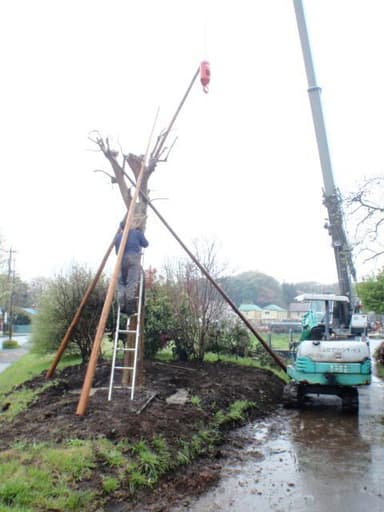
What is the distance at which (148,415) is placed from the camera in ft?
20.9

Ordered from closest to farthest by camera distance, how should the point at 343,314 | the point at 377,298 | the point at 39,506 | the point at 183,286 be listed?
1. the point at 39,506
2. the point at 343,314
3. the point at 183,286
4. the point at 377,298

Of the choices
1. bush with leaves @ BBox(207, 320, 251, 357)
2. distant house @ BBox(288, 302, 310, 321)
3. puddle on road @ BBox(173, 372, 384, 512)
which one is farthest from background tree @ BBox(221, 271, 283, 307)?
puddle on road @ BBox(173, 372, 384, 512)

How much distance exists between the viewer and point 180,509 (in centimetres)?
450

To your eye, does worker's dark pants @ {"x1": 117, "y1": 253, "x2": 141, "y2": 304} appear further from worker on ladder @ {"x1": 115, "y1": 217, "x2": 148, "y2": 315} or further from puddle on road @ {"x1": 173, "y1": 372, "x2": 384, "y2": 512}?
puddle on road @ {"x1": 173, "y1": 372, "x2": 384, "y2": 512}

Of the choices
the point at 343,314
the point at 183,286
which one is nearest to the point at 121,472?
the point at 343,314

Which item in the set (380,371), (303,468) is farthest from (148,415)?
(380,371)

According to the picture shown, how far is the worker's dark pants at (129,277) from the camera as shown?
7.90 m

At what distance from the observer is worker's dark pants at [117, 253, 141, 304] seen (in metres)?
7.90

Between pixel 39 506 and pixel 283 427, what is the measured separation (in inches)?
204

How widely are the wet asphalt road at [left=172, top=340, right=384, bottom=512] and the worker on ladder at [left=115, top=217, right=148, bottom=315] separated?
2.85 metres

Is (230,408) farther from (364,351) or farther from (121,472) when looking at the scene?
(121,472)

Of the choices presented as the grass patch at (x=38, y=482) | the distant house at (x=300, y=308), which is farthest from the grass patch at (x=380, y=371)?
the grass patch at (x=38, y=482)

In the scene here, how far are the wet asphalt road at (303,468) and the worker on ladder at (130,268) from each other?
285 centimetres

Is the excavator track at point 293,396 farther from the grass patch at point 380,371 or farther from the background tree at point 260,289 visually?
the background tree at point 260,289
